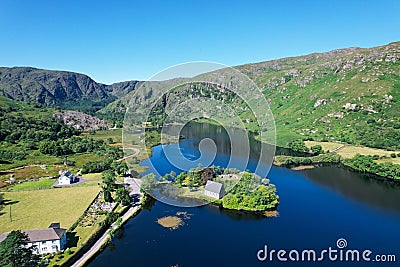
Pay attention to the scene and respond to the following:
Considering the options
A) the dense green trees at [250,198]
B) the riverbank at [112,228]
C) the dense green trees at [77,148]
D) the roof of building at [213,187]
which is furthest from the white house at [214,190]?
the dense green trees at [77,148]

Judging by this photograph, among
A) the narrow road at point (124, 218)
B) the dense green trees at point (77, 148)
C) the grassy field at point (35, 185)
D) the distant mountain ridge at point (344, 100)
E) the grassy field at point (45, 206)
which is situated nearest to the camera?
the narrow road at point (124, 218)

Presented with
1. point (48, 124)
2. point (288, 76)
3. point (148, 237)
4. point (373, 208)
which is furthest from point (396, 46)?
point (48, 124)

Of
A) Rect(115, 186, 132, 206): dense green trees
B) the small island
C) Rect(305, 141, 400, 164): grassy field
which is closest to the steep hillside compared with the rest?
Rect(305, 141, 400, 164): grassy field

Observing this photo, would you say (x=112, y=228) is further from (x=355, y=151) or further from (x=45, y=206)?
(x=355, y=151)

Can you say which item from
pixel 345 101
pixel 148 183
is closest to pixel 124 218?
pixel 148 183

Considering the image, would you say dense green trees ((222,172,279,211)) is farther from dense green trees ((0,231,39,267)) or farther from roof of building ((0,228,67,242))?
dense green trees ((0,231,39,267))

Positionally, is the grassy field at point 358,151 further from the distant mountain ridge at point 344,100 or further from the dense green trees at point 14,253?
the dense green trees at point 14,253

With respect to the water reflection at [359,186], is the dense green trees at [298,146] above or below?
above
